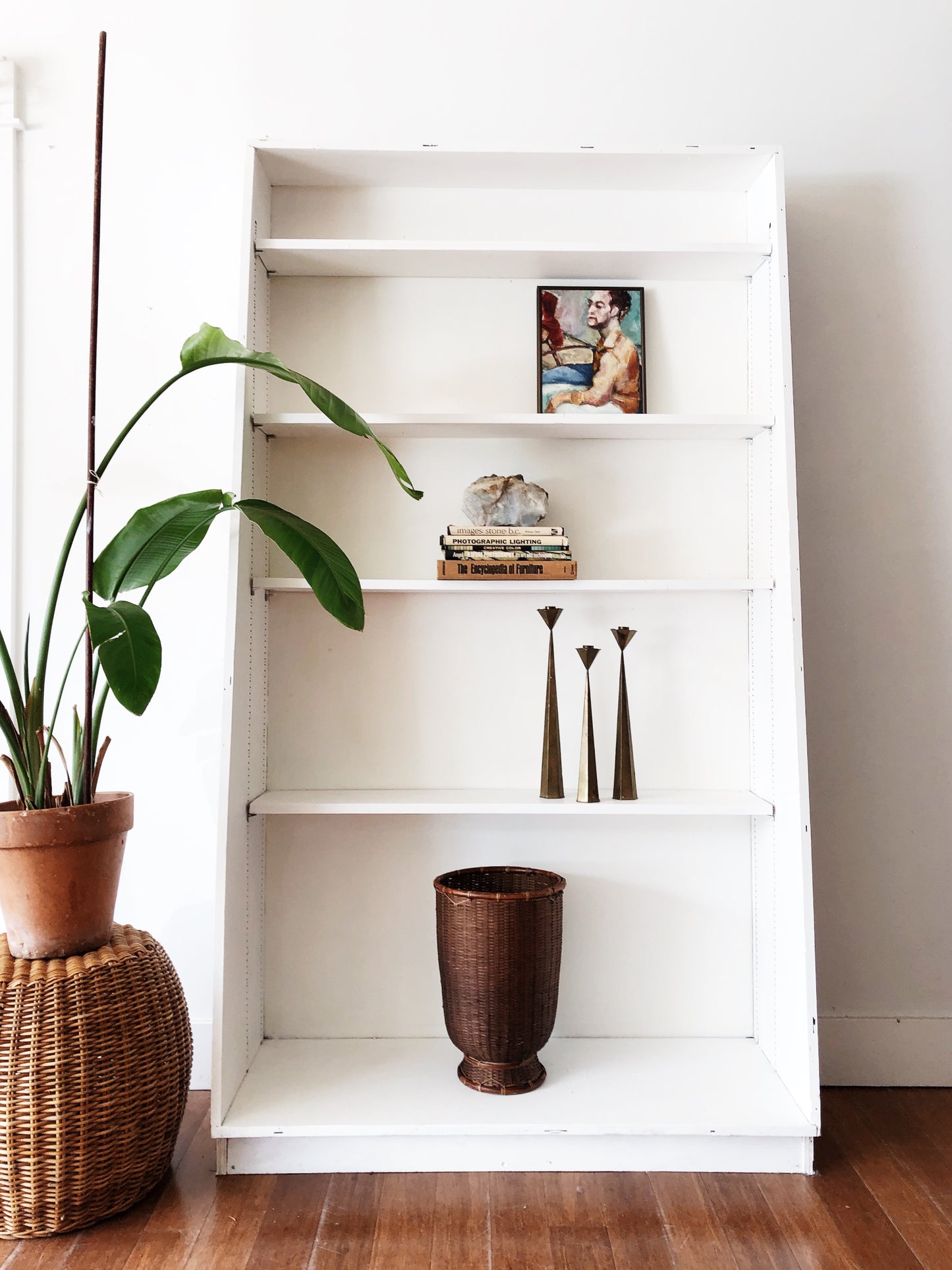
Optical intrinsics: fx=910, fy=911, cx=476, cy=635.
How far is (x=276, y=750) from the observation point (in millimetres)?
2104

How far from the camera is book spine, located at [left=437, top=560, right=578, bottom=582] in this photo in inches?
74.9

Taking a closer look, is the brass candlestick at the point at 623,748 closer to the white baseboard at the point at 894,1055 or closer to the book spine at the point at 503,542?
the book spine at the point at 503,542

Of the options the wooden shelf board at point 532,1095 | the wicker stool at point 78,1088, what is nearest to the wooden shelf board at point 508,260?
the wicker stool at point 78,1088

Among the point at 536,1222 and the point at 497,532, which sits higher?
the point at 497,532

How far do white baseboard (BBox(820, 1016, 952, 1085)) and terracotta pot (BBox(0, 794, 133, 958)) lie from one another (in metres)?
1.62

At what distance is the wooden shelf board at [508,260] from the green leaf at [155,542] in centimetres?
66

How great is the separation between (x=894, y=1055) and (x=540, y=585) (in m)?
1.37

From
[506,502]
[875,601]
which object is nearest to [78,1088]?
[506,502]

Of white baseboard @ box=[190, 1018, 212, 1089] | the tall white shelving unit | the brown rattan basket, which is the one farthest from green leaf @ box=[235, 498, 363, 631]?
white baseboard @ box=[190, 1018, 212, 1089]

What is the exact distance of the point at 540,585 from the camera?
74.8 inches

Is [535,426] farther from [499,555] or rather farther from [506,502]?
[499,555]

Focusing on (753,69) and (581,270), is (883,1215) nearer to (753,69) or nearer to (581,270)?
(581,270)

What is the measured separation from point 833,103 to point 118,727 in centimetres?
223

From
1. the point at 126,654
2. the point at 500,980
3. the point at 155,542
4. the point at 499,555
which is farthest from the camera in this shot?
the point at 499,555
